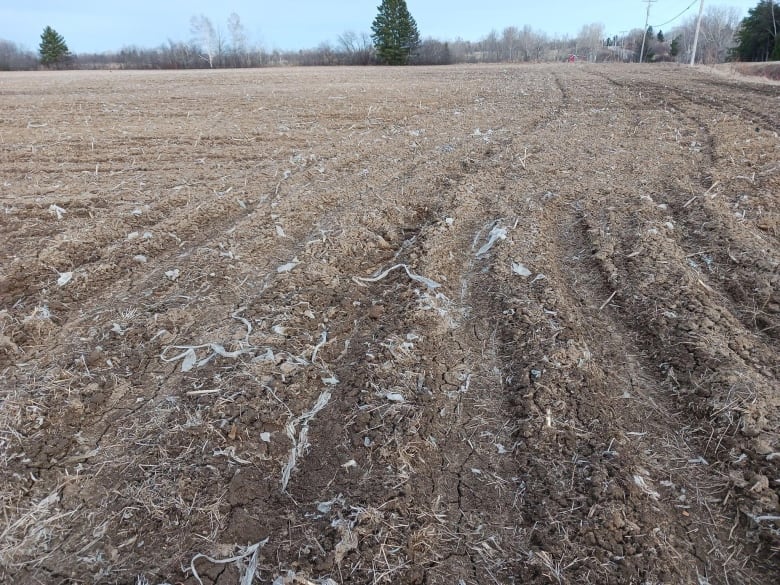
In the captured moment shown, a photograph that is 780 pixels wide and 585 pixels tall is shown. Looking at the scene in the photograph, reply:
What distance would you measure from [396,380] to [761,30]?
61730 mm

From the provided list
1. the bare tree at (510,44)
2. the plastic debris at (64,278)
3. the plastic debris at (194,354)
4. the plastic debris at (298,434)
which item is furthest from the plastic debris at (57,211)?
the bare tree at (510,44)

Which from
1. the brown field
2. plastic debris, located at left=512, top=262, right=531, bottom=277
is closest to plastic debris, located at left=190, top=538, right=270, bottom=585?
the brown field

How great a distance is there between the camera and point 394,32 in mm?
58719

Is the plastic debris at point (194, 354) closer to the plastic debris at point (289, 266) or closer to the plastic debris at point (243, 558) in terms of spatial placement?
the plastic debris at point (289, 266)

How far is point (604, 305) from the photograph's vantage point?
12.7 feet

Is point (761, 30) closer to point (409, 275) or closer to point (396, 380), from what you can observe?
point (409, 275)

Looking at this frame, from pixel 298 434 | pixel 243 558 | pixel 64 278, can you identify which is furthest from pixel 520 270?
pixel 64 278

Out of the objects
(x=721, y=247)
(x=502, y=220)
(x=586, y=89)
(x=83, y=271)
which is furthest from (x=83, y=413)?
(x=586, y=89)

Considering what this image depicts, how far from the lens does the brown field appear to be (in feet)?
7.04

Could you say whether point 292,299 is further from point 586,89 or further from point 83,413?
point 586,89

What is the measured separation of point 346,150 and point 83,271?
5705mm

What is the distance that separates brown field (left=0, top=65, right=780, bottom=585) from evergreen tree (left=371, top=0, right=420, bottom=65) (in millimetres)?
59644

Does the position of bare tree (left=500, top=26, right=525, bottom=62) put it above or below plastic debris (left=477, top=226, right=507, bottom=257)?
above

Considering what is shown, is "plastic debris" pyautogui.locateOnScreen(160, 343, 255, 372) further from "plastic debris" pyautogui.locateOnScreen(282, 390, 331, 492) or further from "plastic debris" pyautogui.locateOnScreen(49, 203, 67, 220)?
"plastic debris" pyautogui.locateOnScreen(49, 203, 67, 220)
